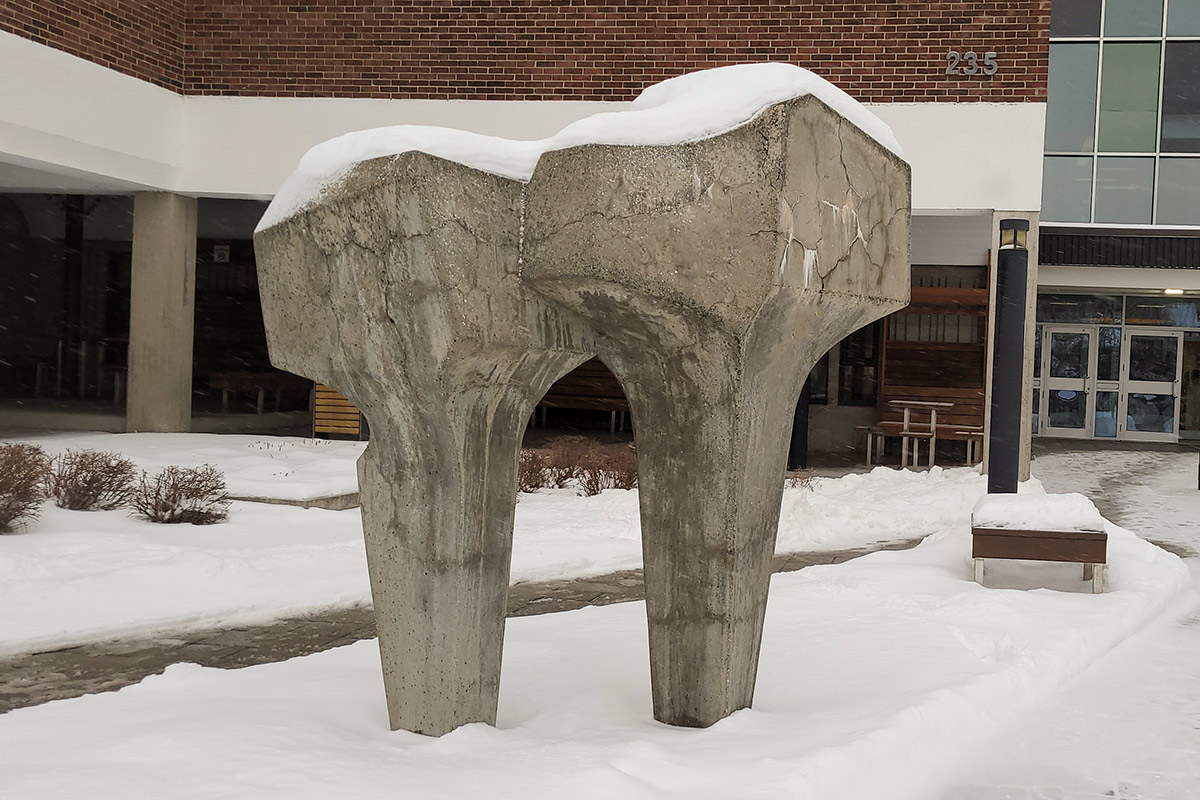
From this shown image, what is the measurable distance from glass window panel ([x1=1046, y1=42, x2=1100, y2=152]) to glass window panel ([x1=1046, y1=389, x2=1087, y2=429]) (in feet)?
19.7

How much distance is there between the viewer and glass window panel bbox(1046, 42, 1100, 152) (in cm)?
1970

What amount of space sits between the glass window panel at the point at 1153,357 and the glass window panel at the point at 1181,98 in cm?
512

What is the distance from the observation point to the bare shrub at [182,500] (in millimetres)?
8422

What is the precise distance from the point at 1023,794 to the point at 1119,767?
547mm

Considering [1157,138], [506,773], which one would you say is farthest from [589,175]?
[1157,138]

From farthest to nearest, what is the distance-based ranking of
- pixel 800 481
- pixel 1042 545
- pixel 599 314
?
pixel 800 481 → pixel 1042 545 → pixel 599 314

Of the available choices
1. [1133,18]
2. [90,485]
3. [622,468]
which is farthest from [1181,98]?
[90,485]

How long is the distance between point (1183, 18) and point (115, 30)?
1665 centimetres

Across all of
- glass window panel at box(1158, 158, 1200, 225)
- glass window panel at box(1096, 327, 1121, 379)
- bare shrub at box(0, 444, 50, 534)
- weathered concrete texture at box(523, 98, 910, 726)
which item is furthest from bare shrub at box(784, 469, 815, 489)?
glass window panel at box(1096, 327, 1121, 379)

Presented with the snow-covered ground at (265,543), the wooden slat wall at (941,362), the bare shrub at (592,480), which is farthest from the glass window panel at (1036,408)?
the bare shrub at (592,480)

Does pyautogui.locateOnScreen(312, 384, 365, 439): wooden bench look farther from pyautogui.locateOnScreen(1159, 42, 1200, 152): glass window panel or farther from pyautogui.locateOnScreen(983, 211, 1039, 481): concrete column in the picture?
pyautogui.locateOnScreen(1159, 42, 1200, 152): glass window panel

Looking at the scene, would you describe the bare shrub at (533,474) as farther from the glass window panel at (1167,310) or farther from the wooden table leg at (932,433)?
the glass window panel at (1167,310)

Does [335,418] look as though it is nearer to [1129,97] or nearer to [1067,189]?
[1067,189]

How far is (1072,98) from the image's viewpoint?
19.9 metres
